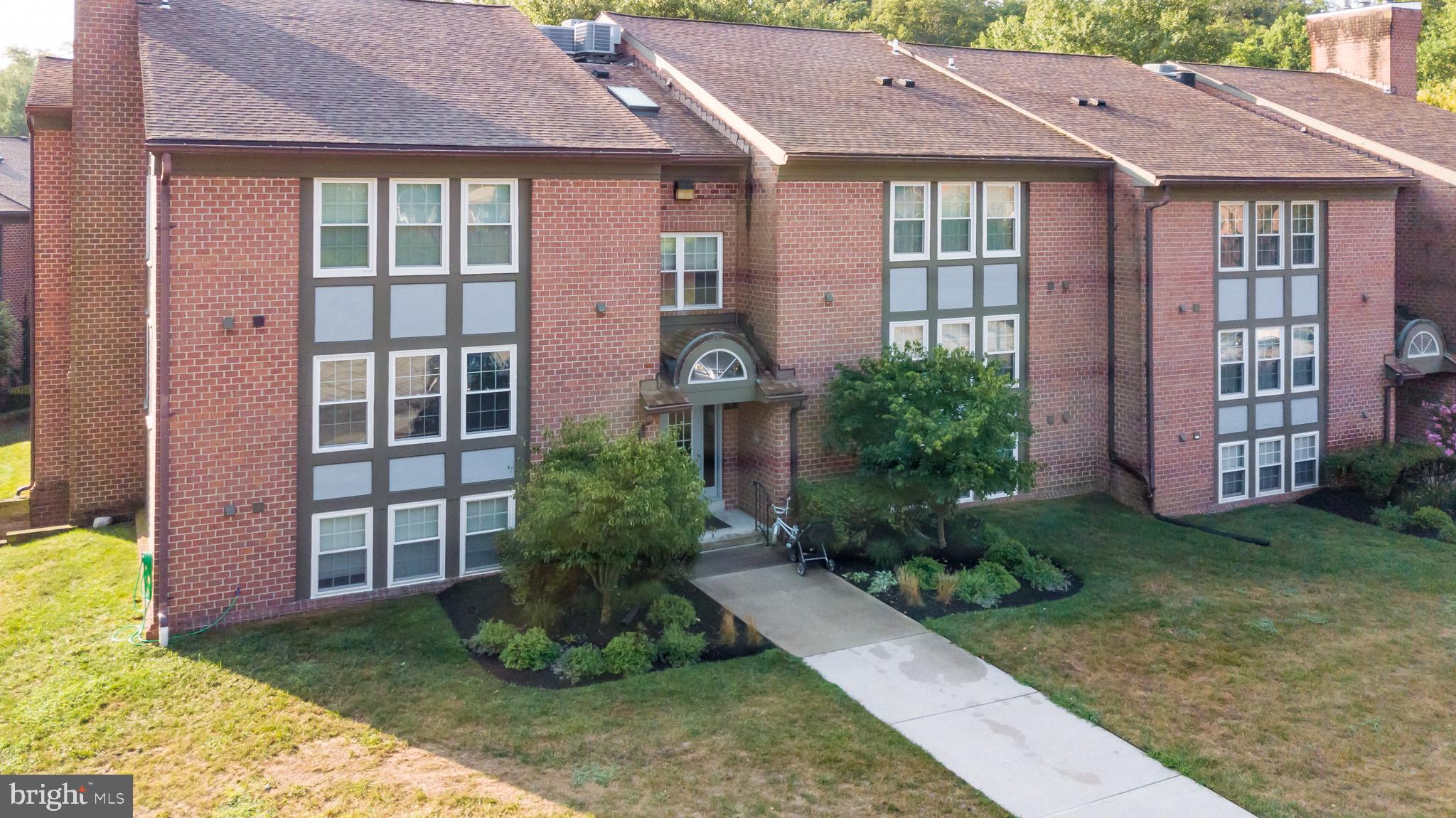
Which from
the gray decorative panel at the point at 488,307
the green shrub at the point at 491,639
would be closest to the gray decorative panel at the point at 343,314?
the gray decorative panel at the point at 488,307

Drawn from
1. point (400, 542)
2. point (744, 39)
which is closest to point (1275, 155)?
point (744, 39)

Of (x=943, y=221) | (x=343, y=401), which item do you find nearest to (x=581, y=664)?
(x=343, y=401)

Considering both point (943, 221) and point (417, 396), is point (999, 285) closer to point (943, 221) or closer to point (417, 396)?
point (943, 221)

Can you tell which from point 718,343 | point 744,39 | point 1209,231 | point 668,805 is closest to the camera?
point 668,805

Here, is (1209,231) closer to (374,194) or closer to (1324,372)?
(1324,372)

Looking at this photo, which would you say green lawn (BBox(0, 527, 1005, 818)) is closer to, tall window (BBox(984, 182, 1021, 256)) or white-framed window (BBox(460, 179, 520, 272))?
white-framed window (BBox(460, 179, 520, 272))

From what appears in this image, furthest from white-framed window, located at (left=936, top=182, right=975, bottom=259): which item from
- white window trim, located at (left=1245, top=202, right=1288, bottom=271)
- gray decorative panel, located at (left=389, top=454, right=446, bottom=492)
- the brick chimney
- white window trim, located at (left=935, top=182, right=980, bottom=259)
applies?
the brick chimney
